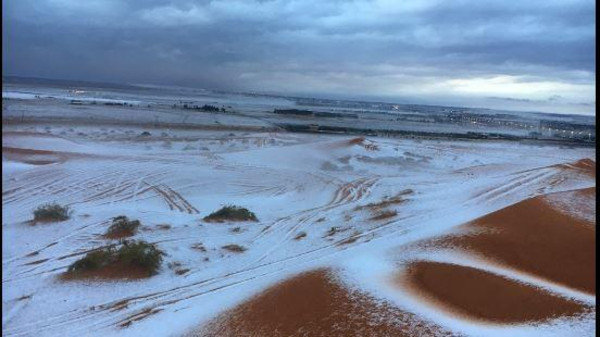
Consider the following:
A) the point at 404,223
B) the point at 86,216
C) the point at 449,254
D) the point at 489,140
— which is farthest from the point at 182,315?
the point at 489,140

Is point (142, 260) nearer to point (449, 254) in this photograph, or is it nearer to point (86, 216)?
point (86, 216)

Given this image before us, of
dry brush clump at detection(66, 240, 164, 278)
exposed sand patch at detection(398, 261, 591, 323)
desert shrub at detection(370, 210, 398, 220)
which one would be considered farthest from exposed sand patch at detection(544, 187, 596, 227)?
dry brush clump at detection(66, 240, 164, 278)

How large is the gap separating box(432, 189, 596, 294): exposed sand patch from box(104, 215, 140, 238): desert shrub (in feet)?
25.9

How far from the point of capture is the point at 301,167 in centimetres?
2681

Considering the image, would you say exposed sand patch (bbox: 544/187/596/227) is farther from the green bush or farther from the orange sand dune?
Result: the green bush

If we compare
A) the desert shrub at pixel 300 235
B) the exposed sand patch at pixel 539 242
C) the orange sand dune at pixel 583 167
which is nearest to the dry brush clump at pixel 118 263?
the desert shrub at pixel 300 235

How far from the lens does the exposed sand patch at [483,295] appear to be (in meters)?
8.63

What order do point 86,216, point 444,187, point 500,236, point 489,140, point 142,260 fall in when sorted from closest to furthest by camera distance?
point 142,260
point 500,236
point 86,216
point 444,187
point 489,140

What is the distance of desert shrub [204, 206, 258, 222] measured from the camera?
50.1 feet

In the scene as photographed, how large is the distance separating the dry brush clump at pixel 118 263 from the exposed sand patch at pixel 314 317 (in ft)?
9.12

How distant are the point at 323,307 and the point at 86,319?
13.2 feet

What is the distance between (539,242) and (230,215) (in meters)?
8.54

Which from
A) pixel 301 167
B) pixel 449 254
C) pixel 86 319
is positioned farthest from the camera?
pixel 301 167

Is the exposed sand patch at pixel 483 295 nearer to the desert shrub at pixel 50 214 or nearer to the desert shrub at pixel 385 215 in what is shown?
the desert shrub at pixel 385 215
